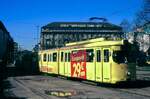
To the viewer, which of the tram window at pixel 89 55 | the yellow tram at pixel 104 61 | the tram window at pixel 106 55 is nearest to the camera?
the yellow tram at pixel 104 61

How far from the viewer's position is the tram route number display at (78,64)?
96.1 ft

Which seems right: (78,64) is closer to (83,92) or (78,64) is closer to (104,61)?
(104,61)

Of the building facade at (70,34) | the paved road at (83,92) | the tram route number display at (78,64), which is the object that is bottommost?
the paved road at (83,92)

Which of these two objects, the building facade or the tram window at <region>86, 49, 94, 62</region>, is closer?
the tram window at <region>86, 49, 94, 62</region>

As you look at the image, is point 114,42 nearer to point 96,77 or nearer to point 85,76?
point 96,77

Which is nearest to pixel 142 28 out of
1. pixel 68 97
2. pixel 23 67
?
pixel 23 67

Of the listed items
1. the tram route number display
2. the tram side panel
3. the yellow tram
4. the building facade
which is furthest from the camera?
the building facade

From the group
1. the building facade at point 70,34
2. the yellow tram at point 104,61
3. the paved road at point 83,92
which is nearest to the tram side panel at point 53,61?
the yellow tram at point 104,61

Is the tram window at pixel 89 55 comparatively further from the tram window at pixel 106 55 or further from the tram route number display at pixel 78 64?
the tram window at pixel 106 55

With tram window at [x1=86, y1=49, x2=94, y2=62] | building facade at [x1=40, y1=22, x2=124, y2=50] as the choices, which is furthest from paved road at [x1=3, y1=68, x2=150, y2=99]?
building facade at [x1=40, y1=22, x2=124, y2=50]

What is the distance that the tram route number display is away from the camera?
29288mm

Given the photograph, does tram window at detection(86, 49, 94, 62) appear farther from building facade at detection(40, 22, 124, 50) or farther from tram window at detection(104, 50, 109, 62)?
building facade at detection(40, 22, 124, 50)

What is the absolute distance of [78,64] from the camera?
30625 millimetres

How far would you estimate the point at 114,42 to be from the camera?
25.0 m
